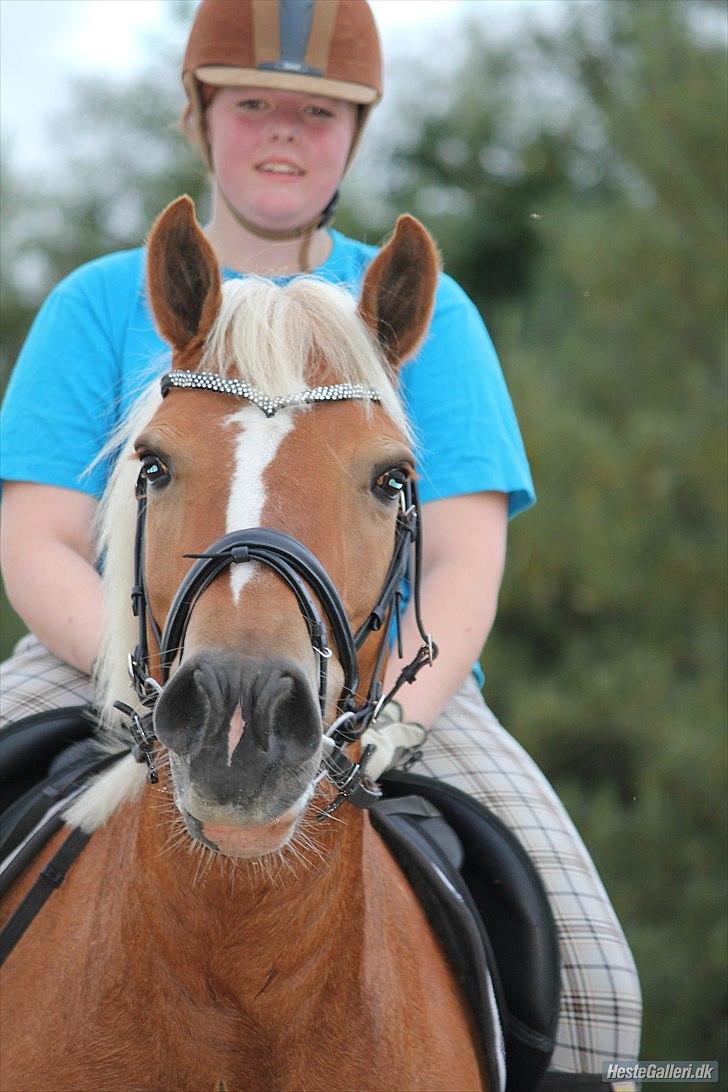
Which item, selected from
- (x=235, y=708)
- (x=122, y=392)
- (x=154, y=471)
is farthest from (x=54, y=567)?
(x=235, y=708)

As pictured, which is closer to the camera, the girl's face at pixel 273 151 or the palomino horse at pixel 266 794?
the palomino horse at pixel 266 794

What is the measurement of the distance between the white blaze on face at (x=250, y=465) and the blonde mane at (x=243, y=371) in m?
0.07

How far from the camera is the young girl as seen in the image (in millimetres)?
3520

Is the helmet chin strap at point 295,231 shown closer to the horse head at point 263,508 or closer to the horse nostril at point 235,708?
the horse head at point 263,508

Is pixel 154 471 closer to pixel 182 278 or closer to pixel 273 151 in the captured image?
pixel 182 278

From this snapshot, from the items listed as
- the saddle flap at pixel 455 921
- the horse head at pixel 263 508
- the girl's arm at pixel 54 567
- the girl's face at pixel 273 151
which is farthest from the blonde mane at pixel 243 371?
the girl's face at pixel 273 151

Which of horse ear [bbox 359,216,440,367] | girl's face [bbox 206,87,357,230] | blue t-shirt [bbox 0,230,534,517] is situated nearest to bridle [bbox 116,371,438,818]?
horse ear [bbox 359,216,440,367]

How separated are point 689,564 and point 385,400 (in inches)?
457

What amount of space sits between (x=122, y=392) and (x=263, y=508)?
1523 millimetres

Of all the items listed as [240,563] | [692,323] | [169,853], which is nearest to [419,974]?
[169,853]

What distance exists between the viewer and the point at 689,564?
13977 mm

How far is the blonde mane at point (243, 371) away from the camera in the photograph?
2.72m

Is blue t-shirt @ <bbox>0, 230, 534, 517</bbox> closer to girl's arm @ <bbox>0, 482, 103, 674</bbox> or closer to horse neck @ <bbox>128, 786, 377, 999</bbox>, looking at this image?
girl's arm @ <bbox>0, 482, 103, 674</bbox>

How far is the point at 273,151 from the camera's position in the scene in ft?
13.0
